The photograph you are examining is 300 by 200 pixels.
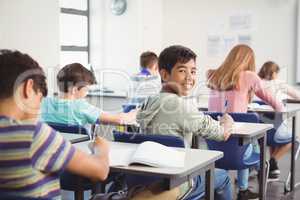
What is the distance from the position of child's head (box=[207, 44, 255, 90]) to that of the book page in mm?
1730

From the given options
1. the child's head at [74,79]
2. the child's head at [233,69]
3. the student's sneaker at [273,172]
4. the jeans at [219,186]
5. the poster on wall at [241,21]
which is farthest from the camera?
the poster on wall at [241,21]

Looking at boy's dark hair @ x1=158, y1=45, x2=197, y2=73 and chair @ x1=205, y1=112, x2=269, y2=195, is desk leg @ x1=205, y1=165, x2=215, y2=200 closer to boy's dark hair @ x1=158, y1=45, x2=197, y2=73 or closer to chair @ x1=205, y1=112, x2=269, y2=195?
boy's dark hair @ x1=158, y1=45, x2=197, y2=73

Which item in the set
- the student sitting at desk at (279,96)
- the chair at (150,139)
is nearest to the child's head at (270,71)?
the student sitting at desk at (279,96)

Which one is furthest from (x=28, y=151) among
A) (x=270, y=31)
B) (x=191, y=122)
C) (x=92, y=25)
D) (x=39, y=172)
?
(x=92, y=25)

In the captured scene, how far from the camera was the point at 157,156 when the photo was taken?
190 cm

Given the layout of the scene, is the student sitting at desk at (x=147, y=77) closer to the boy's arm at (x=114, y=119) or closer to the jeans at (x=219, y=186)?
the boy's arm at (x=114, y=119)

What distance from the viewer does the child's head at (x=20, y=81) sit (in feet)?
4.91

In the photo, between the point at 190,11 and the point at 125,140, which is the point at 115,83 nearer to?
the point at 190,11

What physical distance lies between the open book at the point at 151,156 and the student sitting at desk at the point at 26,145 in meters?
0.35

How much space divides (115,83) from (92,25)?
1040 mm

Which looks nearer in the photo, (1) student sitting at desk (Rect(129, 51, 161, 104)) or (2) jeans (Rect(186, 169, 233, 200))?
(2) jeans (Rect(186, 169, 233, 200))

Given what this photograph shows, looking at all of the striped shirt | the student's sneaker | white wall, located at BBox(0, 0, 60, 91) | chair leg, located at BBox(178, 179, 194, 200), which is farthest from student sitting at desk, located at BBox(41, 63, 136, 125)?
white wall, located at BBox(0, 0, 60, 91)

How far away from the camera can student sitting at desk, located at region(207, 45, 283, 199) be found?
367cm

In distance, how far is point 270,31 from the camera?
19.8ft
